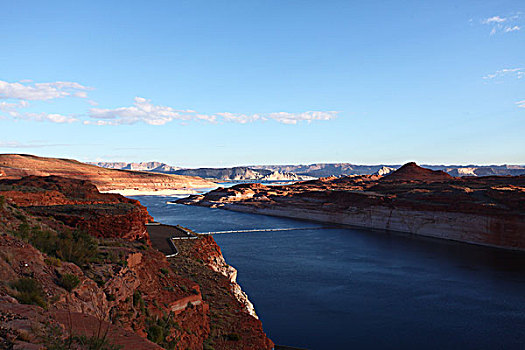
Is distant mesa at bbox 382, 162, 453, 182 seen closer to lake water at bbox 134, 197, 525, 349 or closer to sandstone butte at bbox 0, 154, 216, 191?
lake water at bbox 134, 197, 525, 349

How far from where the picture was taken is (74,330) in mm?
5738

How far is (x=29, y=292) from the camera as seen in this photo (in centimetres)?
670

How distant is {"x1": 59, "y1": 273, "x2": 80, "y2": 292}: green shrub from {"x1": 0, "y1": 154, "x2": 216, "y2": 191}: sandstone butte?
96.3 metres

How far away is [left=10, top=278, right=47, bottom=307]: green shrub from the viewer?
6.40 m

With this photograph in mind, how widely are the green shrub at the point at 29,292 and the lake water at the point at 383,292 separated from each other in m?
13.6

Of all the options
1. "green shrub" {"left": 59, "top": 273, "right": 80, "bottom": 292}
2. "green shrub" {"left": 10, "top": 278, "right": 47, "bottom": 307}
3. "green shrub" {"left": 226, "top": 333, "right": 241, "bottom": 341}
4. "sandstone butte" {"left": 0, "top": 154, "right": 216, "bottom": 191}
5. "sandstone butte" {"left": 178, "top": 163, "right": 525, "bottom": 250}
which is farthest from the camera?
"sandstone butte" {"left": 0, "top": 154, "right": 216, "bottom": 191}

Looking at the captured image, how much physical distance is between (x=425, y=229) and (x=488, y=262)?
15.2m

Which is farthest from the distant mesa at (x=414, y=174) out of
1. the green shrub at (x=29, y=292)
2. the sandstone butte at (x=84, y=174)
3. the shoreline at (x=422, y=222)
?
the green shrub at (x=29, y=292)

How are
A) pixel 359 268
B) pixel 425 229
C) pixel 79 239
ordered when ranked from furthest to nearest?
pixel 425 229 → pixel 359 268 → pixel 79 239

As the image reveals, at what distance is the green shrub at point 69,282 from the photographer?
307 inches

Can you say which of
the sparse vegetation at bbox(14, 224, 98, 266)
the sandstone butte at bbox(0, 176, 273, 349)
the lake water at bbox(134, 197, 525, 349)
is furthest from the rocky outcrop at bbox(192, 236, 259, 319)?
the sparse vegetation at bbox(14, 224, 98, 266)

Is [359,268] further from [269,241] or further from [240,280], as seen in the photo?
[269,241]

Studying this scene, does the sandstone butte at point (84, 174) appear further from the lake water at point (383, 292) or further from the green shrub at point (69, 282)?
the green shrub at point (69, 282)

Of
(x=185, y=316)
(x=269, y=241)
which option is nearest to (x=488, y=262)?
(x=269, y=241)
